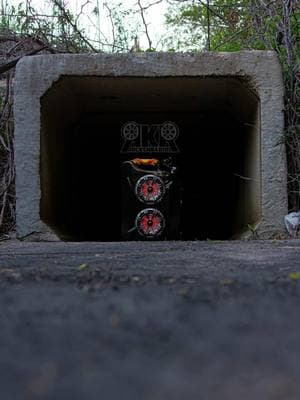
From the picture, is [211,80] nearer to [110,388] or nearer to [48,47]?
[48,47]


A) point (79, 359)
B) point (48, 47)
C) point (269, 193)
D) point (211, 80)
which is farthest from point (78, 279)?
point (48, 47)

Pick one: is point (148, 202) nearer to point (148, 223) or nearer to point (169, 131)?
point (148, 223)

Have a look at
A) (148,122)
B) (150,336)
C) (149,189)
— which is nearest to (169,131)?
(149,189)

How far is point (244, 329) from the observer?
113 centimetres

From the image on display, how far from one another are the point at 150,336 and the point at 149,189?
4410 mm

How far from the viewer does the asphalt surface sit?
83 cm

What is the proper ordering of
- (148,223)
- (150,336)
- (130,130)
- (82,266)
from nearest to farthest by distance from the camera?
1. (150,336)
2. (82,266)
3. (148,223)
4. (130,130)

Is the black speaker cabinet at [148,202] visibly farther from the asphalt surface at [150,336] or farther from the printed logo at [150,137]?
the asphalt surface at [150,336]

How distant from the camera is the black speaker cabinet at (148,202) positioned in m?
5.43

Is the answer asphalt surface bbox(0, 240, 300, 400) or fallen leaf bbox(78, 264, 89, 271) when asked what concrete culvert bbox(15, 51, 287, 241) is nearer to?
fallen leaf bbox(78, 264, 89, 271)

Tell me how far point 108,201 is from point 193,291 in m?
6.62

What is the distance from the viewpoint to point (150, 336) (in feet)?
3.56

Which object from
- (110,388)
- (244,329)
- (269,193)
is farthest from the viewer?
(269,193)

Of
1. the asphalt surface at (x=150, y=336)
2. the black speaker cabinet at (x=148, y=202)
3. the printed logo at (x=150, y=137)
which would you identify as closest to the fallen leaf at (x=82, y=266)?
the asphalt surface at (x=150, y=336)
